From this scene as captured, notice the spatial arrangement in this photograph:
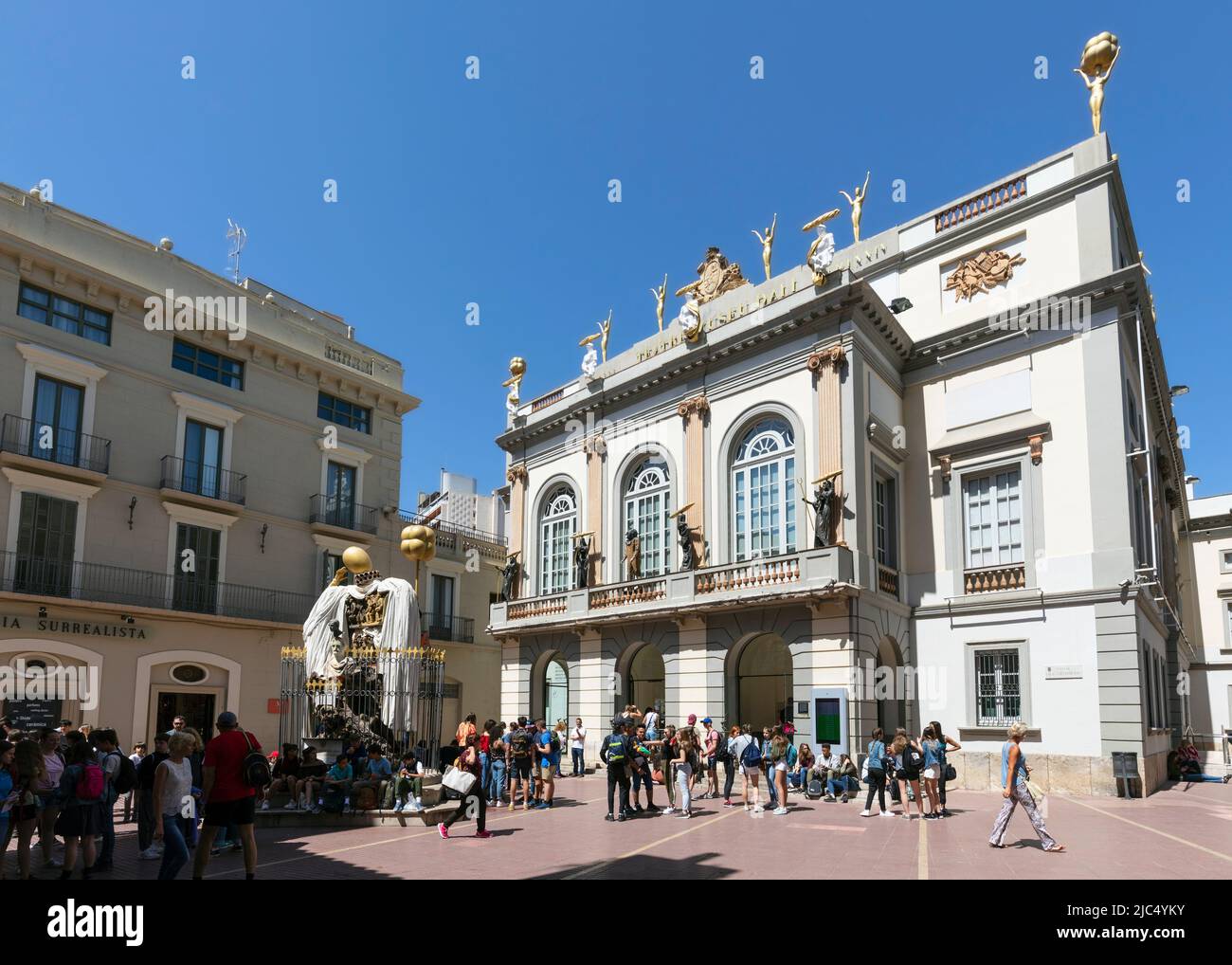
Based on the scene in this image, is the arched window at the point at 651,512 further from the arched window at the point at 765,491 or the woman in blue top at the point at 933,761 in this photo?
the woman in blue top at the point at 933,761

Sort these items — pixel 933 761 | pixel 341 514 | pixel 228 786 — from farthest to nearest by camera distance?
pixel 341 514 < pixel 933 761 < pixel 228 786

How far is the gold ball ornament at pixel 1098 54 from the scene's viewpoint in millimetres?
21766

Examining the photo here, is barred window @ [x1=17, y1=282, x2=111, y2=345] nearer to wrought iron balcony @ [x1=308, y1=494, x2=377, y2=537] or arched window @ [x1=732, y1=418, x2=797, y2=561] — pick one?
wrought iron balcony @ [x1=308, y1=494, x2=377, y2=537]

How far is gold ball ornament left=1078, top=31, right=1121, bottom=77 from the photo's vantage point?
Result: 2177 cm

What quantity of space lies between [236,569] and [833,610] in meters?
18.4

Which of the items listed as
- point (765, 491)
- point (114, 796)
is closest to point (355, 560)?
point (114, 796)

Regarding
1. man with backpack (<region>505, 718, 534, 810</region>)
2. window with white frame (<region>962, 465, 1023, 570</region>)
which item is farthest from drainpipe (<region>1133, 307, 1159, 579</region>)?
man with backpack (<region>505, 718, 534, 810</region>)

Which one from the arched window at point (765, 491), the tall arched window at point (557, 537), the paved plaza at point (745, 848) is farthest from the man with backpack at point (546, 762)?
the tall arched window at point (557, 537)

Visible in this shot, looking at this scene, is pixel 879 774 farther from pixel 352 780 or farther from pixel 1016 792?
pixel 352 780

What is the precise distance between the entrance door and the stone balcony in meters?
9.04

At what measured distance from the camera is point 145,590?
985 inches

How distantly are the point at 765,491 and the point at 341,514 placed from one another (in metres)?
15.8

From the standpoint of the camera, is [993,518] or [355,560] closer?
[355,560]
